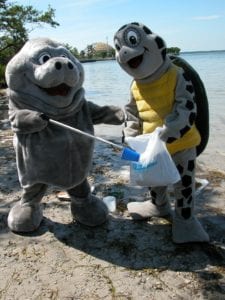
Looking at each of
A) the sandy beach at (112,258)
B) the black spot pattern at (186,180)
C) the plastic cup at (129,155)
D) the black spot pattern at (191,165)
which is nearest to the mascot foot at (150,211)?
the sandy beach at (112,258)

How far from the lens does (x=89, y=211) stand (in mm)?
3691

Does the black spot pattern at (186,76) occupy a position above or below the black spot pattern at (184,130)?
above

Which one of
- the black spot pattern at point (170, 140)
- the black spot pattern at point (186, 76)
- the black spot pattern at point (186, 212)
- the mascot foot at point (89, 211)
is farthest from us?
the mascot foot at point (89, 211)

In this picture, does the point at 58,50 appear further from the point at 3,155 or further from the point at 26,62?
the point at 3,155

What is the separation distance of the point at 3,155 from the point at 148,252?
11.5 feet

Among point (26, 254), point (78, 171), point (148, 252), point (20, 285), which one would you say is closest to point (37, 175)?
point (78, 171)

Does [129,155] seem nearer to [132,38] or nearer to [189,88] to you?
[189,88]

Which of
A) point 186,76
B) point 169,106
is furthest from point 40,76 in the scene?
point 186,76

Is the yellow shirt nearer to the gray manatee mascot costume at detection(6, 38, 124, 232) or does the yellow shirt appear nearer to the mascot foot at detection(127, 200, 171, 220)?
the gray manatee mascot costume at detection(6, 38, 124, 232)

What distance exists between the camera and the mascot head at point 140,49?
3.07m

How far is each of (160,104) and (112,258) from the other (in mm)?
1272

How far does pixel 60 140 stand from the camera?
3238mm

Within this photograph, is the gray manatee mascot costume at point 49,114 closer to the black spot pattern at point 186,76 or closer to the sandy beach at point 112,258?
the sandy beach at point 112,258

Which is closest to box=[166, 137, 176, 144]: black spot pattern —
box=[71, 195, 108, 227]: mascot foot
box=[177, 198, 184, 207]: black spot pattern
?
box=[177, 198, 184, 207]: black spot pattern
